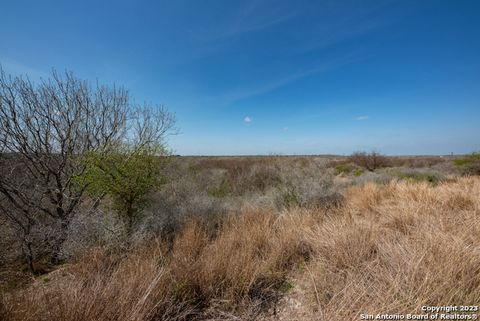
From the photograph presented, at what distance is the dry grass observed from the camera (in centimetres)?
183

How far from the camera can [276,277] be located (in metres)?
2.78

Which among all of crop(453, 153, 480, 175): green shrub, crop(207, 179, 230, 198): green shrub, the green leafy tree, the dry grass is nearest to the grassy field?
the dry grass

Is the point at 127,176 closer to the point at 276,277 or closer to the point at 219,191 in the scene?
the point at 276,277

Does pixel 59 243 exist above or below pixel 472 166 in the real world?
below

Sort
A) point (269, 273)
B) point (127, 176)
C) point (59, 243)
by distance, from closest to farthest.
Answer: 1. point (269, 273)
2. point (127, 176)
3. point (59, 243)

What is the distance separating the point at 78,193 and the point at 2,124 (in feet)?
7.85

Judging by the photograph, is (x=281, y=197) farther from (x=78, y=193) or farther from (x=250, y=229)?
(x=78, y=193)

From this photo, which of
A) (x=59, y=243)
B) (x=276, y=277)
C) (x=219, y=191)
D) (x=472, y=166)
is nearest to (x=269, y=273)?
(x=276, y=277)

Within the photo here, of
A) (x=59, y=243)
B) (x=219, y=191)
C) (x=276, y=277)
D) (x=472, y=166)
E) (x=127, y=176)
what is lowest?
(x=59, y=243)

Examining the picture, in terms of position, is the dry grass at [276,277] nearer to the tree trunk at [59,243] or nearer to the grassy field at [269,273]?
the grassy field at [269,273]

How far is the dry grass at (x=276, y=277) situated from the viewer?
1831 millimetres

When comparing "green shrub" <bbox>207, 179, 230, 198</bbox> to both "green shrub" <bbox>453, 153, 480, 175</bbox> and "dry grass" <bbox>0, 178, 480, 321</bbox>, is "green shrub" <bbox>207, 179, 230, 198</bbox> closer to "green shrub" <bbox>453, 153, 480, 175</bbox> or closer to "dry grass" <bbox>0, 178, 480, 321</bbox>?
"dry grass" <bbox>0, 178, 480, 321</bbox>

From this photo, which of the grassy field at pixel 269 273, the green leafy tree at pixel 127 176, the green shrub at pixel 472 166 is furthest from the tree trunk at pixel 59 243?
the green shrub at pixel 472 166

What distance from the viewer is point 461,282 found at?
1.95m
